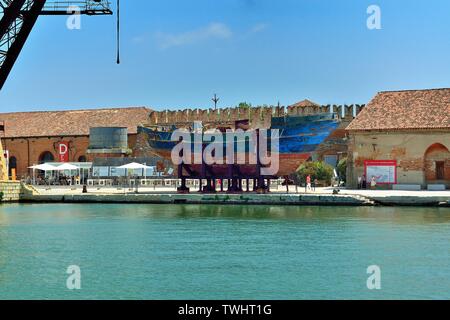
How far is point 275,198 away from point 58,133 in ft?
85.7

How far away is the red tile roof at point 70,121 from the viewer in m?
52.8

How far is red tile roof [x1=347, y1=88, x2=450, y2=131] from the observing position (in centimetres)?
3603

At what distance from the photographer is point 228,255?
16.7 meters

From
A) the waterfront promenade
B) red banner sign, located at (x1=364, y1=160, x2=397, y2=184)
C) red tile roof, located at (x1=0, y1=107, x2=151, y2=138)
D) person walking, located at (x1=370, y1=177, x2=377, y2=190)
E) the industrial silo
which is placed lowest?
the waterfront promenade

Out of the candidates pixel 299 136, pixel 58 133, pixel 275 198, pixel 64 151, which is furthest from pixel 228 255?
pixel 58 133

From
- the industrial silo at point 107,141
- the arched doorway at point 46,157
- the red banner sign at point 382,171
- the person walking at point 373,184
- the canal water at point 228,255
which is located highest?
the industrial silo at point 107,141

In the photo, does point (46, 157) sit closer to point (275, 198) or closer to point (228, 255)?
point (275, 198)

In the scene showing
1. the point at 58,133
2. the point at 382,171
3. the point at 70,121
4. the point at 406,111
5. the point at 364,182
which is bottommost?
the point at 364,182

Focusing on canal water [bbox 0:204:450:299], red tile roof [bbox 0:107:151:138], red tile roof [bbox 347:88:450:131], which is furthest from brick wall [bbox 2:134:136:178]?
canal water [bbox 0:204:450:299]

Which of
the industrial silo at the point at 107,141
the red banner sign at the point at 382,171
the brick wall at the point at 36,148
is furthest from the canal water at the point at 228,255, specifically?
the brick wall at the point at 36,148

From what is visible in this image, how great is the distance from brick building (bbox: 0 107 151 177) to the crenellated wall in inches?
83.3

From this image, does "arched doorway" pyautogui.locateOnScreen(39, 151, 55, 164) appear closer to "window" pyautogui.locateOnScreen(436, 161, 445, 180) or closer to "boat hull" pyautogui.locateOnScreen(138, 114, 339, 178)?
"boat hull" pyautogui.locateOnScreen(138, 114, 339, 178)

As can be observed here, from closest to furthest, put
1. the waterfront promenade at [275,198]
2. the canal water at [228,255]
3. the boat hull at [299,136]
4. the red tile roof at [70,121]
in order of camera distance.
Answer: the canal water at [228,255]
the waterfront promenade at [275,198]
the boat hull at [299,136]
the red tile roof at [70,121]

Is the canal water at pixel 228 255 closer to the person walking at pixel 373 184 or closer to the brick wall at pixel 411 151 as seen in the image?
the brick wall at pixel 411 151
